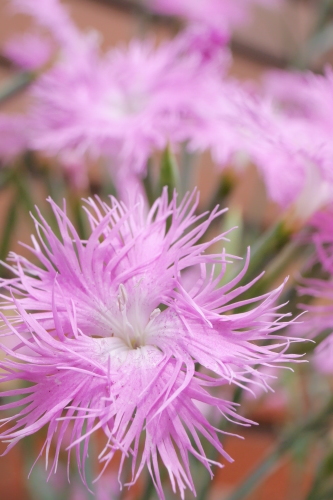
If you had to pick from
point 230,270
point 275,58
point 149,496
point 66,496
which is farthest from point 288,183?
point 275,58

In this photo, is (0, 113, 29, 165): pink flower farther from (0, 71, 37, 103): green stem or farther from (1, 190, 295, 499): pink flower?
(1, 190, 295, 499): pink flower

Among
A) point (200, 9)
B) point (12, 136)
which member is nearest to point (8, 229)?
point (12, 136)

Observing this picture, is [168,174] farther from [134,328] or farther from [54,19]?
A: [54,19]

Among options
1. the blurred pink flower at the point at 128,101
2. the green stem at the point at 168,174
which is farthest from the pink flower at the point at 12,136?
the green stem at the point at 168,174

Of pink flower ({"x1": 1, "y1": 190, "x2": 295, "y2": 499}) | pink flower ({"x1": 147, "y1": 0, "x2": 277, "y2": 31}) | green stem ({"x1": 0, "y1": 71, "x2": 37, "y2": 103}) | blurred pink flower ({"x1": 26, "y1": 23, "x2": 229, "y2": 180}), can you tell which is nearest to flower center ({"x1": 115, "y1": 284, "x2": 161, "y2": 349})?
pink flower ({"x1": 1, "y1": 190, "x2": 295, "y2": 499})

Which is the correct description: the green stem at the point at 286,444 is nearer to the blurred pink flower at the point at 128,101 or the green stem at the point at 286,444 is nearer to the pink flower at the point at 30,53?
the blurred pink flower at the point at 128,101

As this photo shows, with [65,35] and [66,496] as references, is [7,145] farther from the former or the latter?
[66,496]
